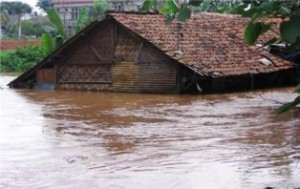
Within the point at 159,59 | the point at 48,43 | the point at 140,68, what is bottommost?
the point at 140,68

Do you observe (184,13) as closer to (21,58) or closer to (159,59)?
(159,59)

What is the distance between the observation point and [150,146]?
10039mm

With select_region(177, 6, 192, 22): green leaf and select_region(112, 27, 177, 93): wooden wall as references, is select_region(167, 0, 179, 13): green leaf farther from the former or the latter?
select_region(112, 27, 177, 93): wooden wall

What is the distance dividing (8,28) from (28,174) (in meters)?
57.4

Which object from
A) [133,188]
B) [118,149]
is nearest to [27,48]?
[118,149]

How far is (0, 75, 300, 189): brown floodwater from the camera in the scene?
7260 mm

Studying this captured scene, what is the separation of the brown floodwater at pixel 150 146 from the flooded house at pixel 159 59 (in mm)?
3459

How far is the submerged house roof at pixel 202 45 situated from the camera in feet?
71.1

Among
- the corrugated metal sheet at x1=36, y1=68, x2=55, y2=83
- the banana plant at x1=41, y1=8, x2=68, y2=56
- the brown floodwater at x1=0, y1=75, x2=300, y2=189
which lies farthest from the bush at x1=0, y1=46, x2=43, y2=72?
the brown floodwater at x1=0, y1=75, x2=300, y2=189

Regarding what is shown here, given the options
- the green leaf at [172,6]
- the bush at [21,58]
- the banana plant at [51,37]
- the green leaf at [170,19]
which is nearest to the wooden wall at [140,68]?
the banana plant at [51,37]

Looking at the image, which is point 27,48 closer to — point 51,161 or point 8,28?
point 8,28

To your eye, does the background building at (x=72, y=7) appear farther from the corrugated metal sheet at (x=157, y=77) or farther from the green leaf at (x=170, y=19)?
the green leaf at (x=170, y=19)

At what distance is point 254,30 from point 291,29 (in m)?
0.40

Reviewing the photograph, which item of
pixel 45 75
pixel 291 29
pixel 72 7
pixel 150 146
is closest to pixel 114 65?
pixel 45 75
